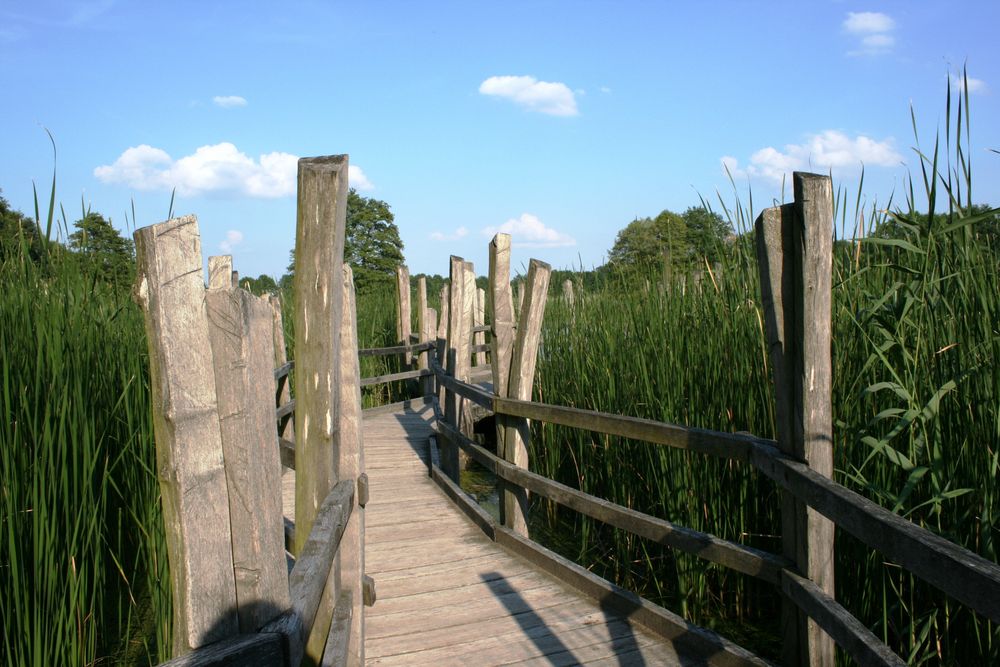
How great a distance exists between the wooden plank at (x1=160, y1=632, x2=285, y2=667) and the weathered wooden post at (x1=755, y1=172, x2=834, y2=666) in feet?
5.90

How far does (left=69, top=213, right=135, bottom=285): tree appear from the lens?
276 centimetres

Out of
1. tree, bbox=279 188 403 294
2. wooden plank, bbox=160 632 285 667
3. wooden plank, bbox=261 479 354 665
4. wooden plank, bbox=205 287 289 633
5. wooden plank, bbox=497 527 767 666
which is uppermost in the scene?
tree, bbox=279 188 403 294

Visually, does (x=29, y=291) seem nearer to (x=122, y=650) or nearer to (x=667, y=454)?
(x=122, y=650)

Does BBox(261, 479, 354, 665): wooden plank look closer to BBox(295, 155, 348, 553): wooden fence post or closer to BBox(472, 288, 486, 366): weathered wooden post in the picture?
BBox(295, 155, 348, 553): wooden fence post

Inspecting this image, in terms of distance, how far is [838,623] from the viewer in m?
2.22

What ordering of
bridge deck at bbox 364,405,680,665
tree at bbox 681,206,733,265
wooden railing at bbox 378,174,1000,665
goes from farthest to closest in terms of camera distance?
tree at bbox 681,206,733,265, bridge deck at bbox 364,405,680,665, wooden railing at bbox 378,174,1000,665

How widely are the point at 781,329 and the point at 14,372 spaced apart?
2385 millimetres

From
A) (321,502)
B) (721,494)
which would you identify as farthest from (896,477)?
(321,502)

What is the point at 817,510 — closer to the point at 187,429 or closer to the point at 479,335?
the point at 187,429

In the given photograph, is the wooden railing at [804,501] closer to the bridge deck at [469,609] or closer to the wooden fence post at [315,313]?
the bridge deck at [469,609]

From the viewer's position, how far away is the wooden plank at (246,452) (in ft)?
4.42

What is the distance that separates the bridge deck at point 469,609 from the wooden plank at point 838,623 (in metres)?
0.74

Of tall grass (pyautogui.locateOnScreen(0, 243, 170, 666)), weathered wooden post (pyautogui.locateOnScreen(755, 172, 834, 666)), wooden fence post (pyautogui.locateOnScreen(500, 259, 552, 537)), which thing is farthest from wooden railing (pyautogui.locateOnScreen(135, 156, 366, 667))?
wooden fence post (pyautogui.locateOnScreen(500, 259, 552, 537))

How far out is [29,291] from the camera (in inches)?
98.2
